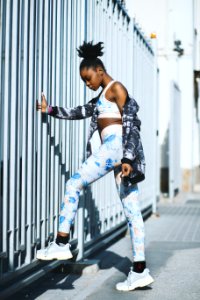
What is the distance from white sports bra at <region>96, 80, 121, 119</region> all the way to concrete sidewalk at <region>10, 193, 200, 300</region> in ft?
4.49

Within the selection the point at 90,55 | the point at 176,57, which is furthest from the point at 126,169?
the point at 176,57

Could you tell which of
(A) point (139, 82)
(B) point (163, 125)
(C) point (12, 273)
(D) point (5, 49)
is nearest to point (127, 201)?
(C) point (12, 273)

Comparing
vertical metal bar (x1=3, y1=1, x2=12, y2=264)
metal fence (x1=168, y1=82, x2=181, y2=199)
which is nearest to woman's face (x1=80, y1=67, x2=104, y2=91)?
vertical metal bar (x1=3, y1=1, x2=12, y2=264)

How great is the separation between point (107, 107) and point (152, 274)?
1.65m

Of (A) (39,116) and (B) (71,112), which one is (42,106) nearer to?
(A) (39,116)

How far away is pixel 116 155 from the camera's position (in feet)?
16.1

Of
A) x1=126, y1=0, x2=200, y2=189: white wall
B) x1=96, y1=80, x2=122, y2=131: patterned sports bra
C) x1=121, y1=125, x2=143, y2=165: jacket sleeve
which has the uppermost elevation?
x1=126, y1=0, x2=200, y2=189: white wall

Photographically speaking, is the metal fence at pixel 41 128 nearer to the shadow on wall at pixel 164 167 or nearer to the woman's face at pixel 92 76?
the woman's face at pixel 92 76

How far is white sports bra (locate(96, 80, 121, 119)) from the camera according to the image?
195 inches

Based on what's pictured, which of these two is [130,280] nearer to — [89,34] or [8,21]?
[8,21]

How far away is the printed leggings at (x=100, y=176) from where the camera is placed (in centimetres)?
465

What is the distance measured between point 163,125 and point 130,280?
11814 millimetres

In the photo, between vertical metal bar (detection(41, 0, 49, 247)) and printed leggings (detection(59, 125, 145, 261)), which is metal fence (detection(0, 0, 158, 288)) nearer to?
vertical metal bar (detection(41, 0, 49, 247))

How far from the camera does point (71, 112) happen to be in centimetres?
523
